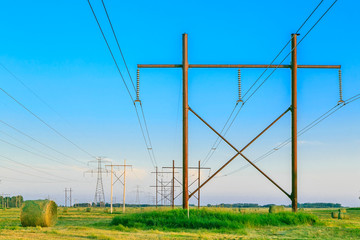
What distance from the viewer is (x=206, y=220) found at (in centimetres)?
2216

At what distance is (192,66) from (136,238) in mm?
10817

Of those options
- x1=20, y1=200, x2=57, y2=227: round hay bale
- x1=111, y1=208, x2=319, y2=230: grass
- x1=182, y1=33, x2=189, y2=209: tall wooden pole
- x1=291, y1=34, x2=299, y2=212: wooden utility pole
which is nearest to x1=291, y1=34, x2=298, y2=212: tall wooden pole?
→ x1=291, y1=34, x2=299, y2=212: wooden utility pole

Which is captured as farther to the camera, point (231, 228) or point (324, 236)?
point (231, 228)

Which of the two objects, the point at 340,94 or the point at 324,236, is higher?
the point at 340,94

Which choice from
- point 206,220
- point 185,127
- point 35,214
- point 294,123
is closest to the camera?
point 206,220

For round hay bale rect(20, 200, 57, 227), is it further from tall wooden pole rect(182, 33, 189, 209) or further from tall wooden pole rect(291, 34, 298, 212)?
tall wooden pole rect(291, 34, 298, 212)

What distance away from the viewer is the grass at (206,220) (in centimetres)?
2189

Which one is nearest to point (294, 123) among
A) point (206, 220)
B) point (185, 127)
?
point (185, 127)

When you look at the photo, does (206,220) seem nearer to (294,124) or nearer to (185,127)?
(185,127)

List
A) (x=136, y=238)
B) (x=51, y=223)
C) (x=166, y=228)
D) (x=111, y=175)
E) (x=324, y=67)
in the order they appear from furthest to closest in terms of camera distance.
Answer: (x=111, y=175) < (x=51, y=223) < (x=324, y=67) < (x=166, y=228) < (x=136, y=238)

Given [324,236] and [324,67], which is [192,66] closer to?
[324,67]

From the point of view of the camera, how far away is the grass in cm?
2189

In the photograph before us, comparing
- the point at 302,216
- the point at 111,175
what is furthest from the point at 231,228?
the point at 111,175

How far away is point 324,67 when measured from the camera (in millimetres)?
24906
